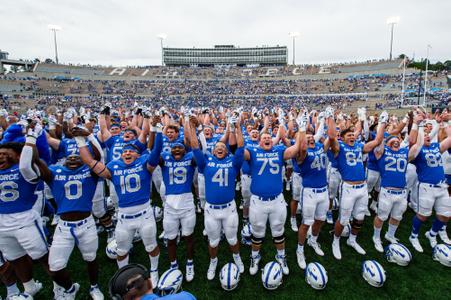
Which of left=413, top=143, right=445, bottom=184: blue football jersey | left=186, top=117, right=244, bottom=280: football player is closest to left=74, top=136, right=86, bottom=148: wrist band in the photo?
left=186, top=117, right=244, bottom=280: football player

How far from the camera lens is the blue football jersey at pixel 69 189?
3.84 m

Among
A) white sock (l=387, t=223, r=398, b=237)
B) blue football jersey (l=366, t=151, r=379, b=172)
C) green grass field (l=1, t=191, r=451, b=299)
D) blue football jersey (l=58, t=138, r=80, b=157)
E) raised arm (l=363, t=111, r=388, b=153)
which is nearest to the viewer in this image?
green grass field (l=1, t=191, r=451, b=299)

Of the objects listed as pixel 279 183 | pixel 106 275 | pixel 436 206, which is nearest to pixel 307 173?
pixel 279 183

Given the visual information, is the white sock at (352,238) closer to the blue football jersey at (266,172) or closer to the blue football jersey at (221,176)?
the blue football jersey at (266,172)

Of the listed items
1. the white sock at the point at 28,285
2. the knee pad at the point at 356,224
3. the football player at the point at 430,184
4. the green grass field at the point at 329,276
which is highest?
the football player at the point at 430,184

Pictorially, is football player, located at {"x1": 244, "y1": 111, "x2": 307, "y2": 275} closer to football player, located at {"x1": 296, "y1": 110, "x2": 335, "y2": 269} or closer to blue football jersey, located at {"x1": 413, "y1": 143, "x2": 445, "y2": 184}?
football player, located at {"x1": 296, "y1": 110, "x2": 335, "y2": 269}

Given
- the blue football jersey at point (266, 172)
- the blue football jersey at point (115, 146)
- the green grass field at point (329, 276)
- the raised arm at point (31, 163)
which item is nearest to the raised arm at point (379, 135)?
the blue football jersey at point (266, 172)

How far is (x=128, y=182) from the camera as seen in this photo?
4125mm

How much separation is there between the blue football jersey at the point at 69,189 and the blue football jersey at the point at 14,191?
0.36 metres

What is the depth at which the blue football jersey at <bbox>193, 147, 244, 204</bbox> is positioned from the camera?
432cm

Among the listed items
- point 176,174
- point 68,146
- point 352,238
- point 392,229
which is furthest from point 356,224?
point 68,146

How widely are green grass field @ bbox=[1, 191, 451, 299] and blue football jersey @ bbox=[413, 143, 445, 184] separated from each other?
4.96 ft

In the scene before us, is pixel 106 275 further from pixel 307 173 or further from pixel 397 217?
pixel 397 217

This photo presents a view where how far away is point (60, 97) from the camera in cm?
4053
